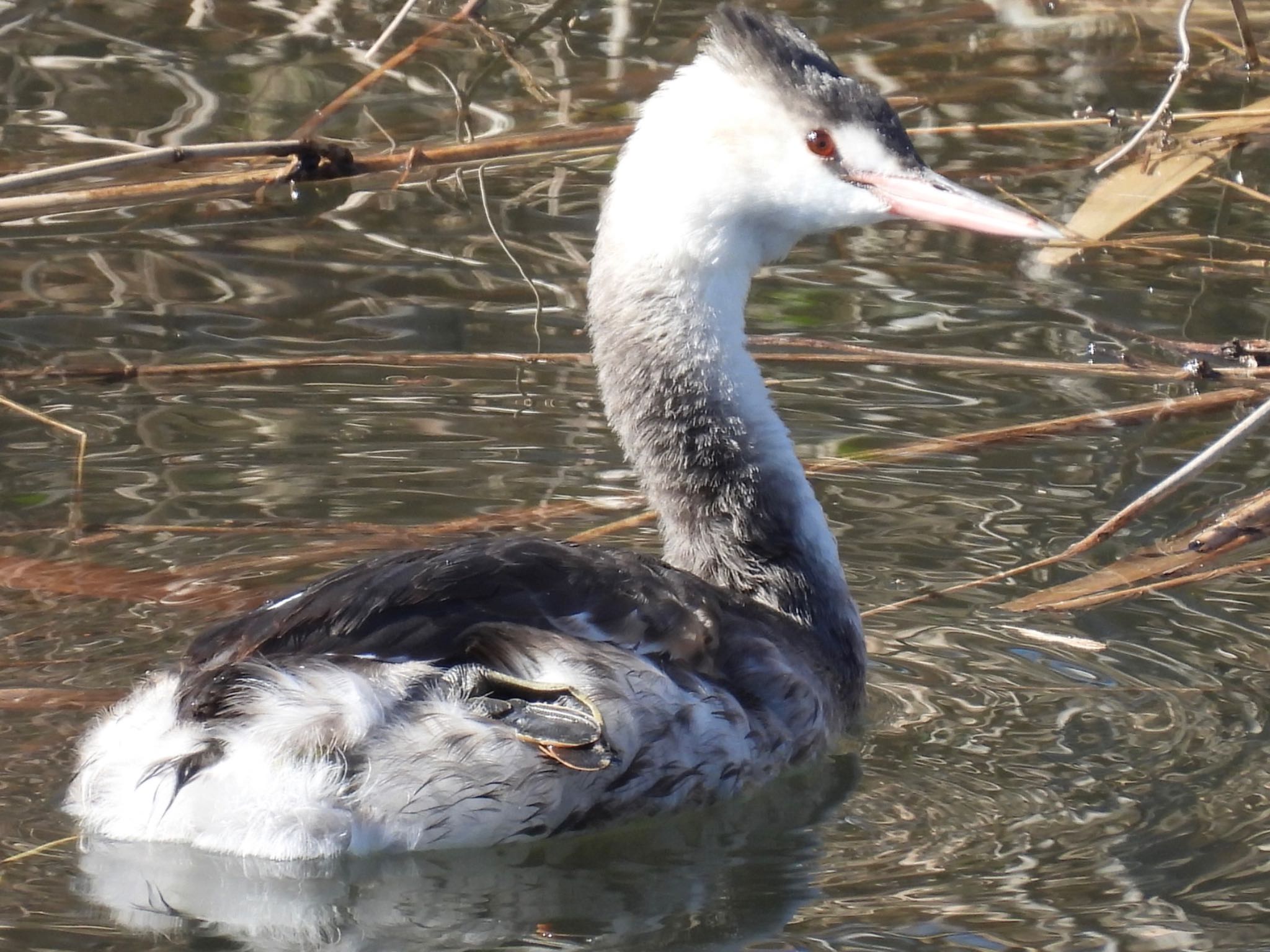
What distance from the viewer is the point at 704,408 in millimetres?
4555

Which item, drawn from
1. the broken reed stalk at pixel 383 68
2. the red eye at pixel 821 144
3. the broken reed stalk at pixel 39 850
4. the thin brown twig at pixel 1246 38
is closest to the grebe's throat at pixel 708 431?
the red eye at pixel 821 144

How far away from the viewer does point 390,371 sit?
616cm

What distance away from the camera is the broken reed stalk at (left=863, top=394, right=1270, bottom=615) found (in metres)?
4.86

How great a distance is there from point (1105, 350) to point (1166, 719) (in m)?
2.24

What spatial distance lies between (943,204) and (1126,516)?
0.99 metres

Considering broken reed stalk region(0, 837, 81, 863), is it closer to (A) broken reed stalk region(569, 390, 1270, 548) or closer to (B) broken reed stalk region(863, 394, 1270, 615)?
(A) broken reed stalk region(569, 390, 1270, 548)

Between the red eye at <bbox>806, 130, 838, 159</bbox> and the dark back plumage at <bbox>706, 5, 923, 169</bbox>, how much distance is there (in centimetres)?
3

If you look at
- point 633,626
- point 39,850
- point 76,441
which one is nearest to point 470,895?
point 633,626

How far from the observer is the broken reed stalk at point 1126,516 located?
486cm

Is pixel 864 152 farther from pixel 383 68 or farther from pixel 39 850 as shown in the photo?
pixel 383 68

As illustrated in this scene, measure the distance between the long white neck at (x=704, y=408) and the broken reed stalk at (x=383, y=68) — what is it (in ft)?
10.7

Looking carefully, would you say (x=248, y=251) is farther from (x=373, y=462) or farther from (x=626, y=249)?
(x=626, y=249)

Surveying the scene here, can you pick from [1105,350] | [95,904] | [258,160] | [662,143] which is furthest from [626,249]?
[258,160]

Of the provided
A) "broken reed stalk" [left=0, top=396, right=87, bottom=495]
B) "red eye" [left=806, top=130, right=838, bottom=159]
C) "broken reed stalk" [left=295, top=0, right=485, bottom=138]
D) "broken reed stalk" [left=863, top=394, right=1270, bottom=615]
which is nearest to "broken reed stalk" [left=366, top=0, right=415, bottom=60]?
"broken reed stalk" [left=295, top=0, right=485, bottom=138]
